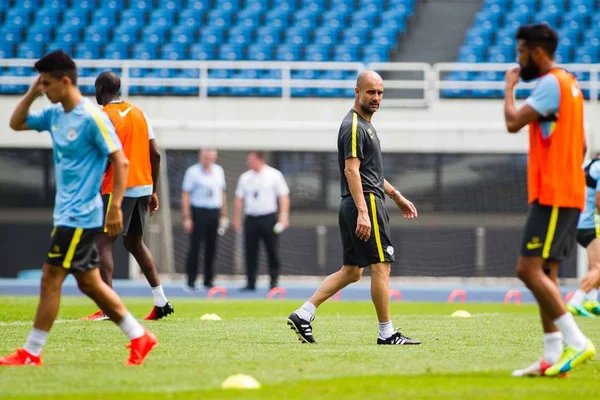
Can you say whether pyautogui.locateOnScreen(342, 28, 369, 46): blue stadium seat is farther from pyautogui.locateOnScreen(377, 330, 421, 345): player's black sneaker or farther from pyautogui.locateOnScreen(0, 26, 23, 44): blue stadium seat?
pyautogui.locateOnScreen(377, 330, 421, 345): player's black sneaker

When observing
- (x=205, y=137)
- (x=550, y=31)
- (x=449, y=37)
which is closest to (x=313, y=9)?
(x=449, y=37)

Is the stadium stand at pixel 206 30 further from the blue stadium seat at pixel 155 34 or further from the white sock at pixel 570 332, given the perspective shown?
the white sock at pixel 570 332

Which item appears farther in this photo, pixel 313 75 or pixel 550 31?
pixel 313 75

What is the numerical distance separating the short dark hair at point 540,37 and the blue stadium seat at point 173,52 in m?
18.8

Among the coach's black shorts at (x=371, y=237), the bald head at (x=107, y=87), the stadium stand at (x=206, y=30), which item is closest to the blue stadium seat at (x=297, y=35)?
→ the stadium stand at (x=206, y=30)

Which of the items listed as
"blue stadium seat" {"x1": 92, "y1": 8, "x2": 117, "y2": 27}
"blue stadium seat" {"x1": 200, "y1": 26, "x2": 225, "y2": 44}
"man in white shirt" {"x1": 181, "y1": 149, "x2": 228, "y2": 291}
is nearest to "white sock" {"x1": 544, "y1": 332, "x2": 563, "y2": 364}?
Answer: "man in white shirt" {"x1": 181, "y1": 149, "x2": 228, "y2": 291}

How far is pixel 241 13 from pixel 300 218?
21.9ft

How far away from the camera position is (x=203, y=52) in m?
25.1

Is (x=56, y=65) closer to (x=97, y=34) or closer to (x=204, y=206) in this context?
(x=204, y=206)

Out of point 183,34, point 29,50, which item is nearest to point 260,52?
point 183,34

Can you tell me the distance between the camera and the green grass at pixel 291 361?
6000mm

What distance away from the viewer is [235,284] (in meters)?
21.5

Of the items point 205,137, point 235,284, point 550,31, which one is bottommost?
point 235,284

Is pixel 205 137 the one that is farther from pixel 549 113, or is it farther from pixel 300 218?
pixel 549 113
